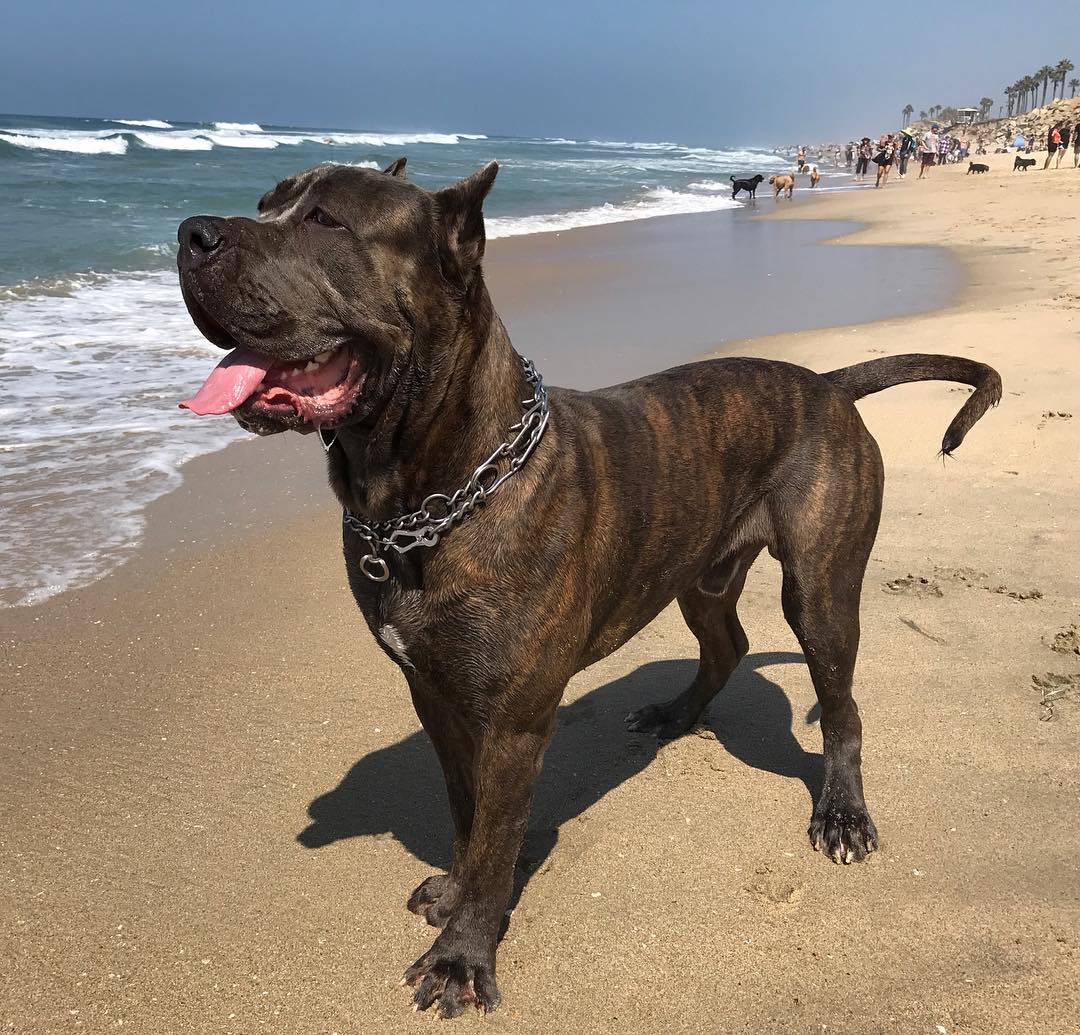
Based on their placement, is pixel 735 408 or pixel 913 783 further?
pixel 913 783

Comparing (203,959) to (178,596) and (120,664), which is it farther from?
(178,596)

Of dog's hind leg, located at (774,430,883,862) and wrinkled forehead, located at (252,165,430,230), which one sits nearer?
wrinkled forehead, located at (252,165,430,230)

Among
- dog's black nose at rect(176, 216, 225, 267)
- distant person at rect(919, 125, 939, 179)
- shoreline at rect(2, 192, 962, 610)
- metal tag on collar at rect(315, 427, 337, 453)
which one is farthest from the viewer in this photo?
distant person at rect(919, 125, 939, 179)

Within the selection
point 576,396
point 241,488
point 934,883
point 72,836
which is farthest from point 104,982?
point 241,488

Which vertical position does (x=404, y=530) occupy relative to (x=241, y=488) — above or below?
above

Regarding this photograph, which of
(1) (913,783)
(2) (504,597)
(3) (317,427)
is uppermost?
(3) (317,427)

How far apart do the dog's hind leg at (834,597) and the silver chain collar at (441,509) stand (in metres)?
1.09

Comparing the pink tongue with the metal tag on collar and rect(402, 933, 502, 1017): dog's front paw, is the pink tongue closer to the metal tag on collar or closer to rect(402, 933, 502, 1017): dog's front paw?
the metal tag on collar

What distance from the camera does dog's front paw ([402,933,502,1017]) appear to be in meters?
2.68

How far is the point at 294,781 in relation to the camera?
3547 millimetres

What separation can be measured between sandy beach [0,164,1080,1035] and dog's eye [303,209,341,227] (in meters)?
1.94

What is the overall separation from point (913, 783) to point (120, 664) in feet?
10.1

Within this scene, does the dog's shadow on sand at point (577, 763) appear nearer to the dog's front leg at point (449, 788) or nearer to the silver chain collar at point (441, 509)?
the dog's front leg at point (449, 788)

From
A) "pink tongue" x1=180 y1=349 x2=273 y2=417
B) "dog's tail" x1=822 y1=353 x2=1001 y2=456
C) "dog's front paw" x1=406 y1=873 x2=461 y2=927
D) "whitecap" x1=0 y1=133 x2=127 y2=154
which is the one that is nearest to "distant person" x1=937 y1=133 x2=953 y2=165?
"whitecap" x1=0 y1=133 x2=127 y2=154
